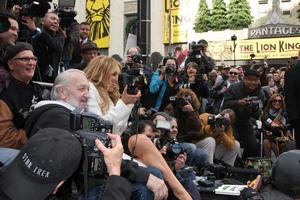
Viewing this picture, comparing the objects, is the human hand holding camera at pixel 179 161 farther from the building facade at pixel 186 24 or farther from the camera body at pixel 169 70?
Answer: the building facade at pixel 186 24

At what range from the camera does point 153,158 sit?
162 inches

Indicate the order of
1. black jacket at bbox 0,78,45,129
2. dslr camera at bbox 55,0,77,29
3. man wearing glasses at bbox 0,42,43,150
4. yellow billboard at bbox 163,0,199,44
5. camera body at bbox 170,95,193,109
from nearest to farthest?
man wearing glasses at bbox 0,42,43,150, black jacket at bbox 0,78,45,129, dslr camera at bbox 55,0,77,29, camera body at bbox 170,95,193,109, yellow billboard at bbox 163,0,199,44

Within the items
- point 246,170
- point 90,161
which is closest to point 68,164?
point 90,161

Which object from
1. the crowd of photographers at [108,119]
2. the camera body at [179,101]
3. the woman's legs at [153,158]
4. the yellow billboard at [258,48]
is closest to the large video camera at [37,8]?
the crowd of photographers at [108,119]

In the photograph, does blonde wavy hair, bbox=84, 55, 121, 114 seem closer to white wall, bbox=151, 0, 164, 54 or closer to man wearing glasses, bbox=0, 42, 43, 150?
man wearing glasses, bbox=0, 42, 43, 150

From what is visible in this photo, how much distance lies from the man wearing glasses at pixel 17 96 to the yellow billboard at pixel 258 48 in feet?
67.3

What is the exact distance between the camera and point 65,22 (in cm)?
518

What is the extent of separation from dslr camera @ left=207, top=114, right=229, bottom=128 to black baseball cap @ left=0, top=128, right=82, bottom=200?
5.00 metres

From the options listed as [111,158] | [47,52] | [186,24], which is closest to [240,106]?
[47,52]

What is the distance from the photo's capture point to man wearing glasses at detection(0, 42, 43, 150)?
3.27m

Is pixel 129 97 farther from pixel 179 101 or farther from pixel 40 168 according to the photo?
pixel 179 101

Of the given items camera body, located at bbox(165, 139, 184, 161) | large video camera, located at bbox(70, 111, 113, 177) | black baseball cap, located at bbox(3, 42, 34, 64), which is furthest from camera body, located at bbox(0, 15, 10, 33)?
large video camera, located at bbox(70, 111, 113, 177)

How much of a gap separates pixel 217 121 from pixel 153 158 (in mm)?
2617

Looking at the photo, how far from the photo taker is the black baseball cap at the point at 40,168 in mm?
1545
